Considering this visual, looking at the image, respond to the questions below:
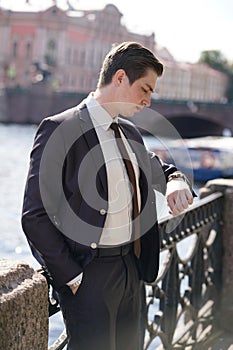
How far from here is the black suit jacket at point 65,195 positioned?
4.74 feet

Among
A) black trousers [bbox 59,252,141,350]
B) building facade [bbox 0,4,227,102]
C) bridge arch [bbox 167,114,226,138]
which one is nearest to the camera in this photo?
black trousers [bbox 59,252,141,350]

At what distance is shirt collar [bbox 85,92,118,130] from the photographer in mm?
1572

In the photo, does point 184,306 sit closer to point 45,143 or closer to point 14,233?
point 45,143

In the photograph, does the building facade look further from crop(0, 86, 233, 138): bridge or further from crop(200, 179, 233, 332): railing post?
crop(200, 179, 233, 332): railing post

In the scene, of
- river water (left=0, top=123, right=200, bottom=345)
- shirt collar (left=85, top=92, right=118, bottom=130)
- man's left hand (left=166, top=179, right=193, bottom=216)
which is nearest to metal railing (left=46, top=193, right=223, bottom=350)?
river water (left=0, top=123, right=200, bottom=345)

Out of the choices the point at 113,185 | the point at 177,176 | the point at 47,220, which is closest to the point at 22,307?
the point at 47,220

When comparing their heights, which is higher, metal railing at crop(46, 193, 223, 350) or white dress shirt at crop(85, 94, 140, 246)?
white dress shirt at crop(85, 94, 140, 246)

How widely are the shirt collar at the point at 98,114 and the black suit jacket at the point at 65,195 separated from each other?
15 millimetres

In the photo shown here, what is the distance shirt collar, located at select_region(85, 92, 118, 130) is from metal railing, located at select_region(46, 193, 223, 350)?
784 mm

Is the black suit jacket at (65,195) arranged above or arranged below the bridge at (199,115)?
above

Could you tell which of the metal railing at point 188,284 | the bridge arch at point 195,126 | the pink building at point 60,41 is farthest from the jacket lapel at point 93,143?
the pink building at point 60,41

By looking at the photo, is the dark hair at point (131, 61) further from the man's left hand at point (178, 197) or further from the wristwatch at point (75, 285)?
the wristwatch at point (75, 285)

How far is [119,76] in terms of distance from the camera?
1525mm

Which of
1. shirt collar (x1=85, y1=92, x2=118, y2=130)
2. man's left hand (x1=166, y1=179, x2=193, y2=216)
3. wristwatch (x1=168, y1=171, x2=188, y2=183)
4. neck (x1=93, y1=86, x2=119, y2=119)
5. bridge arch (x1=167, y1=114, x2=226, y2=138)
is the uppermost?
neck (x1=93, y1=86, x2=119, y2=119)
